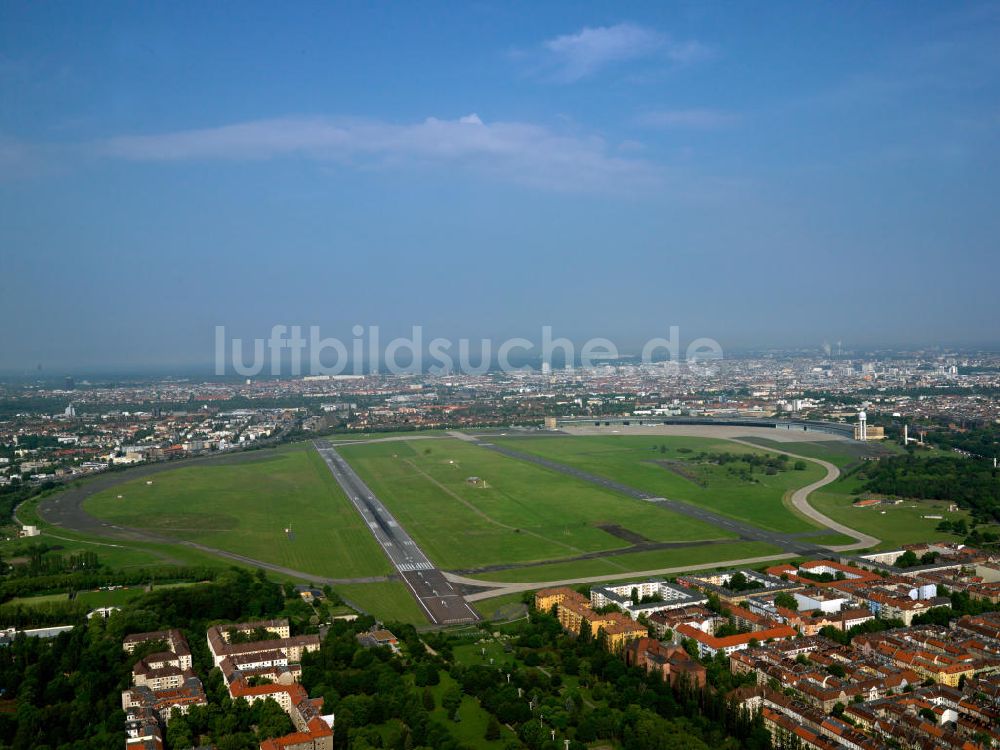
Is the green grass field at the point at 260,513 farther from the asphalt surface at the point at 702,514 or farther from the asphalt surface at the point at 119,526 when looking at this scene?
the asphalt surface at the point at 702,514

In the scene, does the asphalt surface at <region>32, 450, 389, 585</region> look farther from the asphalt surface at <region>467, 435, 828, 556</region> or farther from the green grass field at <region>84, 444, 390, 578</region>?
→ the asphalt surface at <region>467, 435, 828, 556</region>

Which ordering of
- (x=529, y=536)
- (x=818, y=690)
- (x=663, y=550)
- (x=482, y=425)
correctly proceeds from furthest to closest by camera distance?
1. (x=482, y=425)
2. (x=529, y=536)
3. (x=663, y=550)
4. (x=818, y=690)

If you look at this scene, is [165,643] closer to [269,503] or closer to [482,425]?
[269,503]

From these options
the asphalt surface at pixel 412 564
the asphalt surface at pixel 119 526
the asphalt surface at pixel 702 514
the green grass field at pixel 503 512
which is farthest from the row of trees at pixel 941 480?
the asphalt surface at pixel 119 526

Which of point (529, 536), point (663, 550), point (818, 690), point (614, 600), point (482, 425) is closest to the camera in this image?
point (818, 690)

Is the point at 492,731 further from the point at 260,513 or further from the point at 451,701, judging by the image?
the point at 260,513

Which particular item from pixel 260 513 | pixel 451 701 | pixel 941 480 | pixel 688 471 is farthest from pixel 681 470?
pixel 451 701

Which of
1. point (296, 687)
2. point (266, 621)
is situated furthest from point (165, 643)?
point (296, 687)
